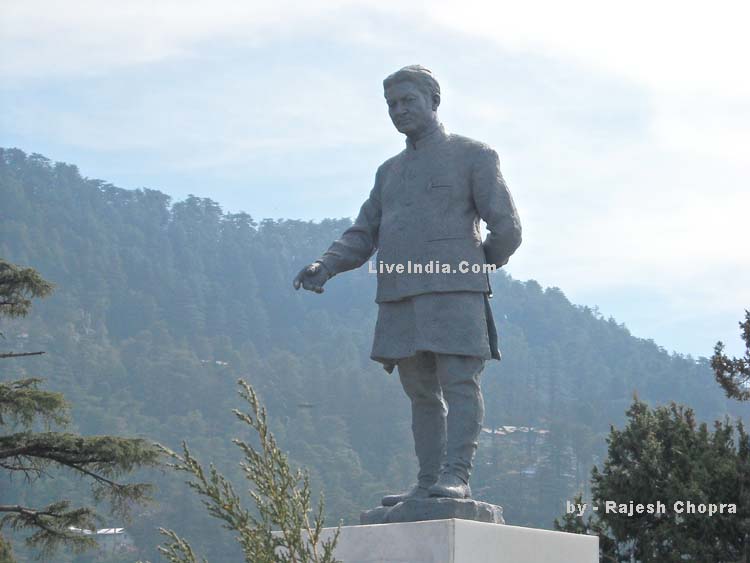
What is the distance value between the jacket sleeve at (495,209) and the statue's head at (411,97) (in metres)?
0.40

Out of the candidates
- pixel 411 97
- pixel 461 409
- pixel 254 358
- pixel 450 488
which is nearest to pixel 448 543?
pixel 450 488

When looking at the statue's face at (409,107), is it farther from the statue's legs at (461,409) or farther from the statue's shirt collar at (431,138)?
the statue's legs at (461,409)

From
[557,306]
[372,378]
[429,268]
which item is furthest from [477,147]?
[557,306]

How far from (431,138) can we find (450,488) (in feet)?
6.43

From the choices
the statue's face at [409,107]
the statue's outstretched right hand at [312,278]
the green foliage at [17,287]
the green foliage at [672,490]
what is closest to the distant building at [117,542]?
the green foliage at [17,287]

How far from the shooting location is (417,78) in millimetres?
7184

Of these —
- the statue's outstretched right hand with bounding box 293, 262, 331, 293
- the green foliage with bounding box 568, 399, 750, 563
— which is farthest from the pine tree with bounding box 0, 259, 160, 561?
the statue's outstretched right hand with bounding box 293, 262, 331, 293

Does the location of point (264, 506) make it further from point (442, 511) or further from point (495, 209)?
point (495, 209)

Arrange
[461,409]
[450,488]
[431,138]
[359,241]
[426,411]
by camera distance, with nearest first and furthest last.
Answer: [450,488] < [461,409] < [426,411] < [431,138] < [359,241]

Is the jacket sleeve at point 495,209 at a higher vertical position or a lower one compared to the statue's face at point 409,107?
lower

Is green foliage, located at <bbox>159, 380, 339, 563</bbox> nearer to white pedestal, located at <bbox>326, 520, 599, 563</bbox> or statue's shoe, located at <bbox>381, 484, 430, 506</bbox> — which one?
white pedestal, located at <bbox>326, 520, 599, 563</bbox>

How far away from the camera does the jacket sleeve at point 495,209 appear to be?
703 centimetres

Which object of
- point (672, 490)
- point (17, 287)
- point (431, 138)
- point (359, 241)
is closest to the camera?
point (431, 138)

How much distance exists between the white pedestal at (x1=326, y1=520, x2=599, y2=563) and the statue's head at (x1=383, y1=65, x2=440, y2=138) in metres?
2.23
